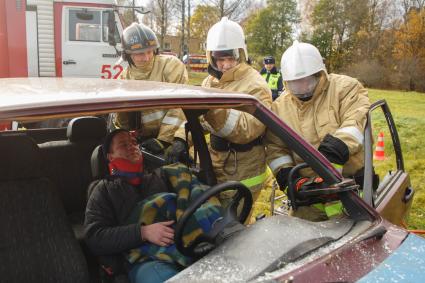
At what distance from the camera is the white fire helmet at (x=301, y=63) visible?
255cm

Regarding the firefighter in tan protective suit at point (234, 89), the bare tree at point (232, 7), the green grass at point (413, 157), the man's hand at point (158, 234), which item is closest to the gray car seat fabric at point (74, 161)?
the firefighter in tan protective suit at point (234, 89)

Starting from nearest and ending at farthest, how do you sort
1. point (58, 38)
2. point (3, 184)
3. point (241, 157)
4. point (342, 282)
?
point (342, 282)
point (3, 184)
point (241, 157)
point (58, 38)

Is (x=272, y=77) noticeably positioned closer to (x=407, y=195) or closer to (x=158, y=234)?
(x=407, y=195)

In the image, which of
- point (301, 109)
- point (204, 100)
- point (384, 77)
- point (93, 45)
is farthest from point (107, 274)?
point (384, 77)

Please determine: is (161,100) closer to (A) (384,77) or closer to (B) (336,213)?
(B) (336,213)

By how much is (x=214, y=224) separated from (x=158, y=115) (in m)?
1.63

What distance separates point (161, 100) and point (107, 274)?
1.06 meters

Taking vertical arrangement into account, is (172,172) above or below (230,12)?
below

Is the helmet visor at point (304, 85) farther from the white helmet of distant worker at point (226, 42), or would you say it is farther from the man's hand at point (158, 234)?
the man's hand at point (158, 234)

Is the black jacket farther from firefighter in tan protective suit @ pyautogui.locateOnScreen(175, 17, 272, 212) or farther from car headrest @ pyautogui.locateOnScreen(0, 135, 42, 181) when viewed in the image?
firefighter in tan protective suit @ pyautogui.locateOnScreen(175, 17, 272, 212)

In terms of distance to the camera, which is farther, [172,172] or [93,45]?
[93,45]

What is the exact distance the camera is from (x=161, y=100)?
4.76 ft

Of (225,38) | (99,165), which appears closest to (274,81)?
(225,38)

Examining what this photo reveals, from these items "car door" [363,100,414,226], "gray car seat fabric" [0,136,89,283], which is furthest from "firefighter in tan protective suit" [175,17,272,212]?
"gray car seat fabric" [0,136,89,283]
